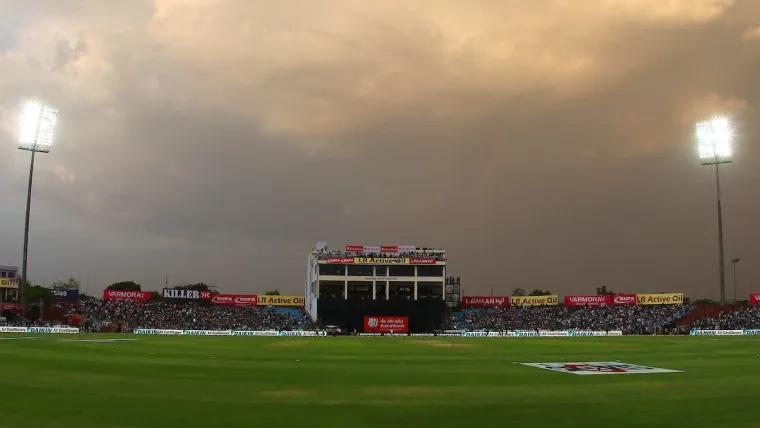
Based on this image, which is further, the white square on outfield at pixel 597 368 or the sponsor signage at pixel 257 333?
the sponsor signage at pixel 257 333

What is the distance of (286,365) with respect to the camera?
2589cm

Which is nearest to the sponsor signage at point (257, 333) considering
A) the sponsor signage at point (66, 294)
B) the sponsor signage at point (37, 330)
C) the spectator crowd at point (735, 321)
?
the sponsor signage at point (37, 330)

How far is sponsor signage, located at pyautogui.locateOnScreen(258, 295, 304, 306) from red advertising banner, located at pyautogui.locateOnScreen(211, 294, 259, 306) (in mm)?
1116

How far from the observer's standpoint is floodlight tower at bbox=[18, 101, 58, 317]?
2707 inches

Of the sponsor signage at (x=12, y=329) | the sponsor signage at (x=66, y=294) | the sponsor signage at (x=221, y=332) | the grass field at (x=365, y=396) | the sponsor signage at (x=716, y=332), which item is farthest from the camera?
the sponsor signage at (x=66, y=294)

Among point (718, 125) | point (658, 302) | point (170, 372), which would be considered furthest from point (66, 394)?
point (658, 302)

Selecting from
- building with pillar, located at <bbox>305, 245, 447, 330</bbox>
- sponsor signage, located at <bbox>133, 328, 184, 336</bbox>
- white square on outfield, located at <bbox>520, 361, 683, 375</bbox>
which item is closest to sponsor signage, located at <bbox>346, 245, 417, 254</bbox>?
building with pillar, located at <bbox>305, 245, 447, 330</bbox>

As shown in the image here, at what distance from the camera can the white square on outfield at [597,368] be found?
2200cm

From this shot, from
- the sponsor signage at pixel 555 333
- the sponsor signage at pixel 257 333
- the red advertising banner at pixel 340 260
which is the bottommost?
the sponsor signage at pixel 257 333

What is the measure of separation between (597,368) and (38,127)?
68541 millimetres

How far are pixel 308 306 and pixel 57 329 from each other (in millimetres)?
45674

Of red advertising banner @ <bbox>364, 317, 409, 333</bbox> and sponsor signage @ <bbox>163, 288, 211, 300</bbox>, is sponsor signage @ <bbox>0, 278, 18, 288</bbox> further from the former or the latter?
red advertising banner @ <bbox>364, 317, 409, 333</bbox>

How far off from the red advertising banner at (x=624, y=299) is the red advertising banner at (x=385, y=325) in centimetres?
3834

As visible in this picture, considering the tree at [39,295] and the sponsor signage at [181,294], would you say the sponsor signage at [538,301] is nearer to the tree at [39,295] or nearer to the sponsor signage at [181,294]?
the sponsor signage at [181,294]
